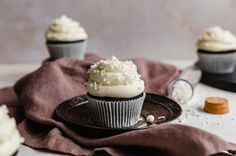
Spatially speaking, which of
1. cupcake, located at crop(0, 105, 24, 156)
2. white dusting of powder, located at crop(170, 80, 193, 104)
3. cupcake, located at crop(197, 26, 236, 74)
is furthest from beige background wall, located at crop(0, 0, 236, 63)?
cupcake, located at crop(0, 105, 24, 156)

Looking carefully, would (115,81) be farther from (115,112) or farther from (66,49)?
(66,49)

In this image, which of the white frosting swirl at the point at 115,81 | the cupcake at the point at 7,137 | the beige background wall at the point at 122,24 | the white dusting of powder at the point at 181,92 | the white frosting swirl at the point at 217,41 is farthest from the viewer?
the beige background wall at the point at 122,24

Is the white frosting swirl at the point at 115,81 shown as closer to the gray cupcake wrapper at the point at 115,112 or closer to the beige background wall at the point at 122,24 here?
the gray cupcake wrapper at the point at 115,112

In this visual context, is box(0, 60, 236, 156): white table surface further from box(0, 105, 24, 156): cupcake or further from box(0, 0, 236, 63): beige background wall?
box(0, 0, 236, 63): beige background wall

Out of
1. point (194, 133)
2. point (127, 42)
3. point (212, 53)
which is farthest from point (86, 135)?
point (127, 42)

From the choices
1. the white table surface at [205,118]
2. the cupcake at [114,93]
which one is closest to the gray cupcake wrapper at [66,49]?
the white table surface at [205,118]

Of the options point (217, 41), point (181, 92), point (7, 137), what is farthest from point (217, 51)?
point (7, 137)

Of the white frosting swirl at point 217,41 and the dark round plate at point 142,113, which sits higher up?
the white frosting swirl at point 217,41
